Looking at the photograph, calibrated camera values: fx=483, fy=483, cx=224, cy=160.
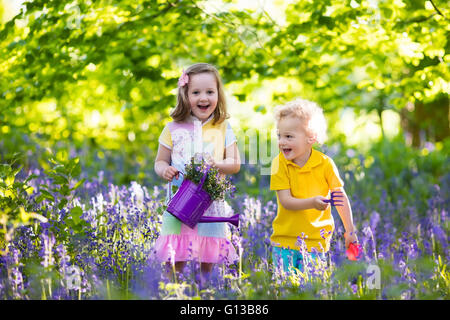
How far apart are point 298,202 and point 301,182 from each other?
20cm

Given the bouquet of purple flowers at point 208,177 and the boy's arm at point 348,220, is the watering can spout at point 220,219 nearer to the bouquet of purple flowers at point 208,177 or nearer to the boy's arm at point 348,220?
the bouquet of purple flowers at point 208,177

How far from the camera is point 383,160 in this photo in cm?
780

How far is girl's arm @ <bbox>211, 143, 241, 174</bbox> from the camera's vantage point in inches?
120

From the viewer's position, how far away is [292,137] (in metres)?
3.01

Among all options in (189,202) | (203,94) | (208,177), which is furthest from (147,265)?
(203,94)

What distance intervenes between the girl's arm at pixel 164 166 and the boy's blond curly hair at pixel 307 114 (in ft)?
2.48

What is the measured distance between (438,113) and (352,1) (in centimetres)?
689

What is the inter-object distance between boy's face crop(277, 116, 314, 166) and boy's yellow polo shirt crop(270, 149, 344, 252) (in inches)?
3.4

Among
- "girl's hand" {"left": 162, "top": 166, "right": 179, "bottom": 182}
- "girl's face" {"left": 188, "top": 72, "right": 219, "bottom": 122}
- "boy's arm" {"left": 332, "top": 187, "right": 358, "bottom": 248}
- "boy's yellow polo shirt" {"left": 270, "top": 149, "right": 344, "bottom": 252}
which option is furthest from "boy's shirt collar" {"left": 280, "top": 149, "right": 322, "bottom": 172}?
"girl's hand" {"left": 162, "top": 166, "right": 179, "bottom": 182}

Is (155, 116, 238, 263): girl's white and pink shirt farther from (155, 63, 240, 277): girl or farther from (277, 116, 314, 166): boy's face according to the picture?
(277, 116, 314, 166): boy's face

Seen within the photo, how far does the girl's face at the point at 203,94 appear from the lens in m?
3.12

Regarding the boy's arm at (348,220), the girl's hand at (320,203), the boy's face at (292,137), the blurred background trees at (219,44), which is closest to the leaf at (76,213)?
the blurred background trees at (219,44)
